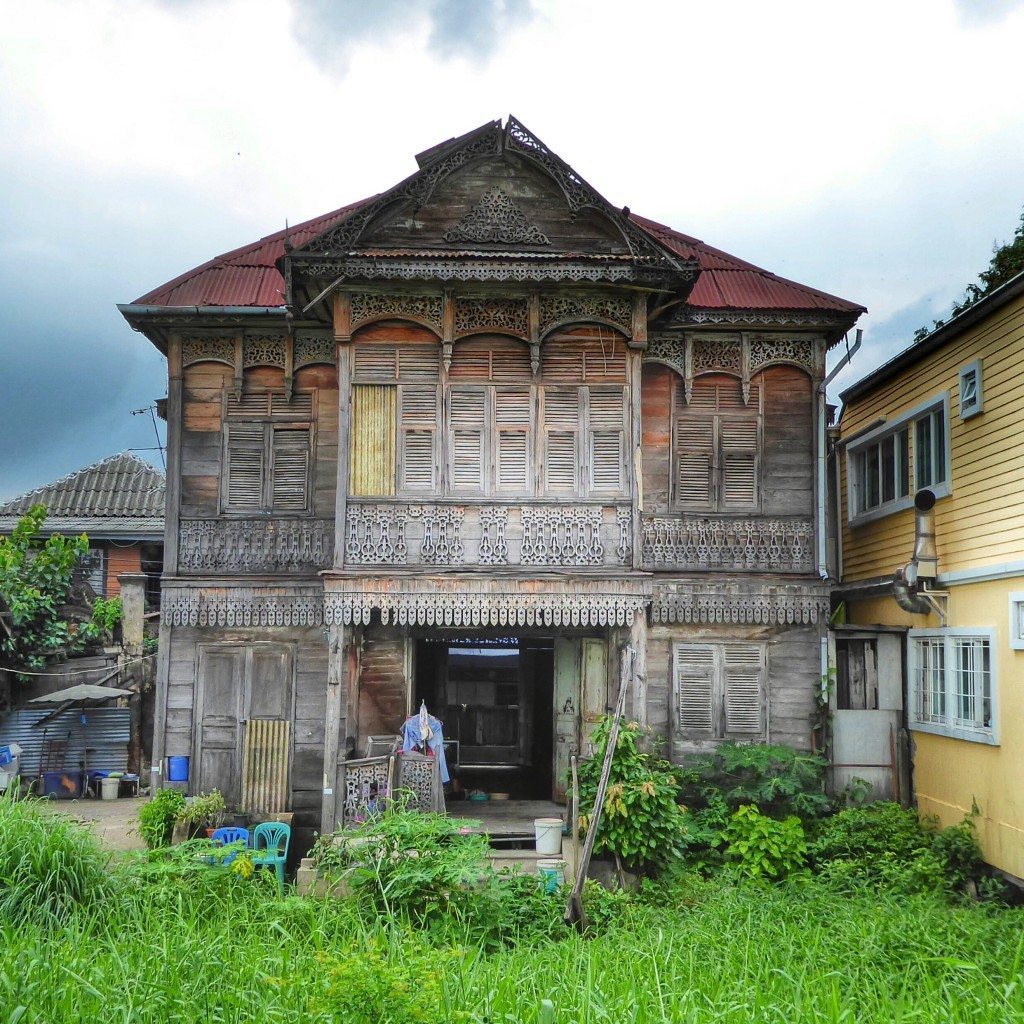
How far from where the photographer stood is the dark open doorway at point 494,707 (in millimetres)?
14945

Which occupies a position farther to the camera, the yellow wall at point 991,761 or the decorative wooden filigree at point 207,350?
the decorative wooden filigree at point 207,350

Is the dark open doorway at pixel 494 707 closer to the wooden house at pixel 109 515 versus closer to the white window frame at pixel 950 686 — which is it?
the white window frame at pixel 950 686

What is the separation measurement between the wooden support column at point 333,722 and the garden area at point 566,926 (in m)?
0.72

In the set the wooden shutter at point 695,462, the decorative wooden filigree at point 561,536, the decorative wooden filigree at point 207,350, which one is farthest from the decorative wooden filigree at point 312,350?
the wooden shutter at point 695,462

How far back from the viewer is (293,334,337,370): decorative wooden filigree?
13.1 metres

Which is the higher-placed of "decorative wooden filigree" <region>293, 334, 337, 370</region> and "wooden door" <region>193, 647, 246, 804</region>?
"decorative wooden filigree" <region>293, 334, 337, 370</region>

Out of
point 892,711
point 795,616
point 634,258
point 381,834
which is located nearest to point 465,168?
point 634,258

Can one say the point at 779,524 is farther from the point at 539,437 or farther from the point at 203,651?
the point at 203,651

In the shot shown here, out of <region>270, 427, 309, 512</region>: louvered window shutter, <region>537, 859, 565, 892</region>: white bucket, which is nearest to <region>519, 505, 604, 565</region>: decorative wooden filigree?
<region>270, 427, 309, 512</region>: louvered window shutter

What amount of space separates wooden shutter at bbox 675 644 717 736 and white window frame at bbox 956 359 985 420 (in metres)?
4.35

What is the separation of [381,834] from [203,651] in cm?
505

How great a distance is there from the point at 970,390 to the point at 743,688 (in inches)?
186

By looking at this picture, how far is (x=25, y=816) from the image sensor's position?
826cm

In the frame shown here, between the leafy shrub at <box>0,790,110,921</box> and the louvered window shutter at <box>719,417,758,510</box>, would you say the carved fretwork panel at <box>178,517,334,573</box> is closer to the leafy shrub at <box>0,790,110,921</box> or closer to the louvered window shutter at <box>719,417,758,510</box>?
the leafy shrub at <box>0,790,110,921</box>
